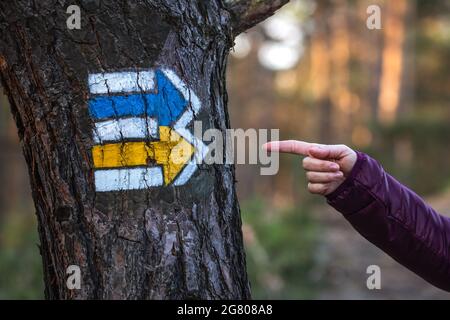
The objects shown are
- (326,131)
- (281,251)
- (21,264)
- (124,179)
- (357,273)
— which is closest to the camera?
(124,179)

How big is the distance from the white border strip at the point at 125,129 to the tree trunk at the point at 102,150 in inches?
0.6

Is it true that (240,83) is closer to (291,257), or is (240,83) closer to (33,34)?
(291,257)

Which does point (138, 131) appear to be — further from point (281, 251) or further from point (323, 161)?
point (281, 251)

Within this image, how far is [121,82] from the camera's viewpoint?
2002mm

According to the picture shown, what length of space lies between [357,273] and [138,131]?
5.26 meters

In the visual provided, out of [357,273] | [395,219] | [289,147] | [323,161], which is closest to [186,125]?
[289,147]

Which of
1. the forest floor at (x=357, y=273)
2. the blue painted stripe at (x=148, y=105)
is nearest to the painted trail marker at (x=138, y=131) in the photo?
the blue painted stripe at (x=148, y=105)

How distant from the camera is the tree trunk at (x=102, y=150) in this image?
6.49 feet

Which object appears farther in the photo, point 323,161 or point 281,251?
point 281,251

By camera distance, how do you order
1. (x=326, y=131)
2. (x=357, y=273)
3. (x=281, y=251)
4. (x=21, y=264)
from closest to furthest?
1. (x=21, y=264)
2. (x=357, y=273)
3. (x=281, y=251)
4. (x=326, y=131)

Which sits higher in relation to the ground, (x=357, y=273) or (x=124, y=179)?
(x=124, y=179)

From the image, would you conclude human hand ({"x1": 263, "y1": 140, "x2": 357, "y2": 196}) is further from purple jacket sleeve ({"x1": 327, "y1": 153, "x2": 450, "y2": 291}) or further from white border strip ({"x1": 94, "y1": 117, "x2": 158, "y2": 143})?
white border strip ({"x1": 94, "y1": 117, "x2": 158, "y2": 143})

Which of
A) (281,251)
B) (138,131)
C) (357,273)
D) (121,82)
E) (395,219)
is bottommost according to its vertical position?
(357,273)
